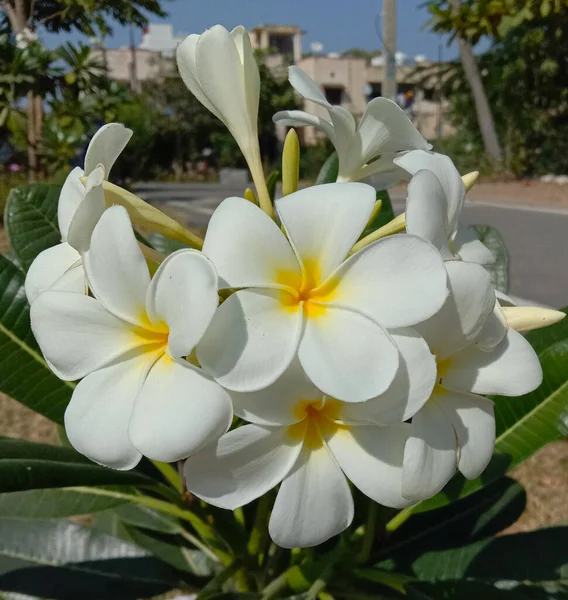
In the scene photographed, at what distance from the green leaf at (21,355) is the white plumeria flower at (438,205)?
1.66 feet

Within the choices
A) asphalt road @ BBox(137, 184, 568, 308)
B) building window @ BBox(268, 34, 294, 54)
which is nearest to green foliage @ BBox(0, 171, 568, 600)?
asphalt road @ BBox(137, 184, 568, 308)

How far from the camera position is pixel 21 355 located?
2.74ft

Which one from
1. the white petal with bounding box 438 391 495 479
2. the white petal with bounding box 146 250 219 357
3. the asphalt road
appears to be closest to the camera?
the white petal with bounding box 146 250 219 357

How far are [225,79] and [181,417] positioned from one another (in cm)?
36

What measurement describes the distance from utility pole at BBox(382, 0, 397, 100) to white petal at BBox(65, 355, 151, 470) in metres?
8.29

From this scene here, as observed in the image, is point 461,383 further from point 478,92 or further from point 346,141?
point 478,92

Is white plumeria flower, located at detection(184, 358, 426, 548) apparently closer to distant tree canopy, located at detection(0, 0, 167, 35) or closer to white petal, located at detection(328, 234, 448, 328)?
white petal, located at detection(328, 234, 448, 328)

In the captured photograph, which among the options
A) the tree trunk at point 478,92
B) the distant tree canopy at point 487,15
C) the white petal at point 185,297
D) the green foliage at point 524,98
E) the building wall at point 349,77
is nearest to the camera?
the white petal at point 185,297

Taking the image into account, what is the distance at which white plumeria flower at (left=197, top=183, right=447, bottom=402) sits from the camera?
0.46 m

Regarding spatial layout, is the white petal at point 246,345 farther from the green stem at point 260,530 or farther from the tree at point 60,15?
the tree at point 60,15

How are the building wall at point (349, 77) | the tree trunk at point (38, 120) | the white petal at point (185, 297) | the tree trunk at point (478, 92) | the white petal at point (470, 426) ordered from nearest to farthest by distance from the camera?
the white petal at point (185, 297)
the white petal at point (470, 426)
the tree trunk at point (38, 120)
the tree trunk at point (478, 92)
the building wall at point (349, 77)

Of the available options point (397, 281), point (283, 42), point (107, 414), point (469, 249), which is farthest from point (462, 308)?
point (283, 42)

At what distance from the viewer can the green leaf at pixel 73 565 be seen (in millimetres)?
954

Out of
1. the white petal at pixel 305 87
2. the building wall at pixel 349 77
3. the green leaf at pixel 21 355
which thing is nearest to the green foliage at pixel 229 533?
the green leaf at pixel 21 355
